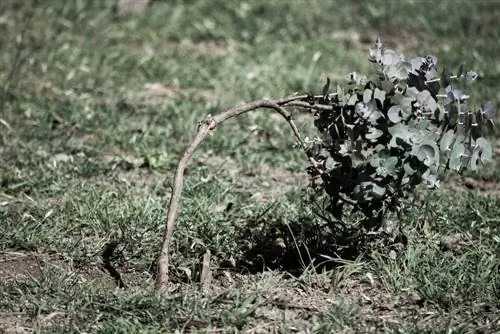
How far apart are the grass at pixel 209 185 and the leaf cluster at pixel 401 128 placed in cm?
44

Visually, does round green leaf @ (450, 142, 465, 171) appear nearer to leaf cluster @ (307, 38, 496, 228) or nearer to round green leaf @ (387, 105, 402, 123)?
leaf cluster @ (307, 38, 496, 228)

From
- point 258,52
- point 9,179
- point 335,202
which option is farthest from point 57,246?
point 258,52

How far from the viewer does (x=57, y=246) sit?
3.72m

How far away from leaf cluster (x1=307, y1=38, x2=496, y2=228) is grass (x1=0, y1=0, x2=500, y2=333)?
0.44 meters

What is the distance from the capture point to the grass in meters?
3.21

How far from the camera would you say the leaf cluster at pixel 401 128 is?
3180 millimetres

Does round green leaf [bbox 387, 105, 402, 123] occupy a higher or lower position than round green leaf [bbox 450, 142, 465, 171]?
higher

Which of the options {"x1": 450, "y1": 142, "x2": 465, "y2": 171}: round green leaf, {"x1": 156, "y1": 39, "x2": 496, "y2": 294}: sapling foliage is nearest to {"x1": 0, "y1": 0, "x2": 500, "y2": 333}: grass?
{"x1": 156, "y1": 39, "x2": 496, "y2": 294}: sapling foliage

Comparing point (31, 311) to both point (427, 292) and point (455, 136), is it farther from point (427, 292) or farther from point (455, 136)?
point (455, 136)

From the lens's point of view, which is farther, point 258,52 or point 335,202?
point 258,52

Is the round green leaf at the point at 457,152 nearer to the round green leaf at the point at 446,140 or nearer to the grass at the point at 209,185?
Result: the round green leaf at the point at 446,140

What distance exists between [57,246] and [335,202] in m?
1.27

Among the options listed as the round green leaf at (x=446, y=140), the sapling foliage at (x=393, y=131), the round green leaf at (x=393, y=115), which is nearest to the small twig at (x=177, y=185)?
the sapling foliage at (x=393, y=131)

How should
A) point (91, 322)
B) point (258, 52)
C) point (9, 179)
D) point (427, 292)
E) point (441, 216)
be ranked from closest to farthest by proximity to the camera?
point (91, 322)
point (427, 292)
point (441, 216)
point (9, 179)
point (258, 52)
